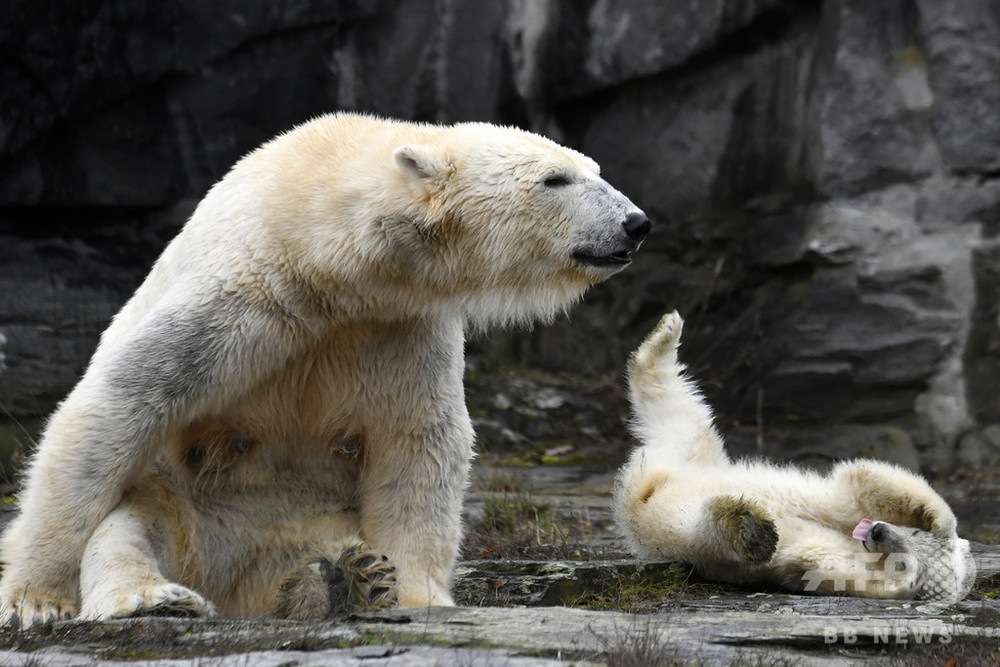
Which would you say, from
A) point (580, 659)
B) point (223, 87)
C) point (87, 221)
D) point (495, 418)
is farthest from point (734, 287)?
point (580, 659)

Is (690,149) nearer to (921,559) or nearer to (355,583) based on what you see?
(921,559)

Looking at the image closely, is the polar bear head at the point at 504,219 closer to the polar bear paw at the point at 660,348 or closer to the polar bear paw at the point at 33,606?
the polar bear paw at the point at 660,348

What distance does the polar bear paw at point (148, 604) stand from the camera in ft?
10.0

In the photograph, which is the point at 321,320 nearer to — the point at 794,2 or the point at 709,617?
the point at 709,617

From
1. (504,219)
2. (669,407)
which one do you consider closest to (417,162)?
(504,219)

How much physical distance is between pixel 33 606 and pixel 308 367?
3.14 feet

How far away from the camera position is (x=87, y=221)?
7.54 metres

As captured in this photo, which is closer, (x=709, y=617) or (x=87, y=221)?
(x=709, y=617)

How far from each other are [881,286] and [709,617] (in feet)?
16.2

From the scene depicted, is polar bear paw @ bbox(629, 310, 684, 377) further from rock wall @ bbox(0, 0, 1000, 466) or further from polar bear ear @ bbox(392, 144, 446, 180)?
rock wall @ bbox(0, 0, 1000, 466)

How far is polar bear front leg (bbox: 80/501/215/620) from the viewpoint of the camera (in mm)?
3076

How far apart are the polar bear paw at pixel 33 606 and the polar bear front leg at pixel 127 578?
7cm

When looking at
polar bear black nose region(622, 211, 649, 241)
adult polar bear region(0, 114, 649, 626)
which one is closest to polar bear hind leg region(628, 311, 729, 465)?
adult polar bear region(0, 114, 649, 626)

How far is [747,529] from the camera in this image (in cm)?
358
